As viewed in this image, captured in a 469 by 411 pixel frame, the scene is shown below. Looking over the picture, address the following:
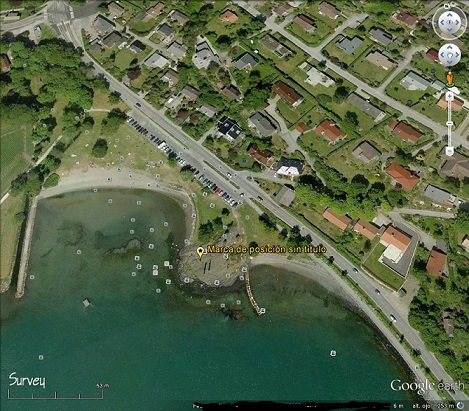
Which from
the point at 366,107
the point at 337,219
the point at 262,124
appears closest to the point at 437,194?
the point at 337,219

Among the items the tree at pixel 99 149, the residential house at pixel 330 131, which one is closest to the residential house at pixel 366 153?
the residential house at pixel 330 131

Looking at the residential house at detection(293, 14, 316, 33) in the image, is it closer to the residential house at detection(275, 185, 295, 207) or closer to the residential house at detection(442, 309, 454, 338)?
the residential house at detection(275, 185, 295, 207)

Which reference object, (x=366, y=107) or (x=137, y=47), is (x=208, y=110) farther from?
(x=366, y=107)

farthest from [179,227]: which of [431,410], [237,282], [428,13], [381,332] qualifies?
[428,13]

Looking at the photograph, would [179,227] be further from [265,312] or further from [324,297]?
[324,297]

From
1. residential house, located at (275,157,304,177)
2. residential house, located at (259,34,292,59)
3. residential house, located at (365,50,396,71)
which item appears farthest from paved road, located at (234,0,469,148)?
residential house, located at (275,157,304,177)
